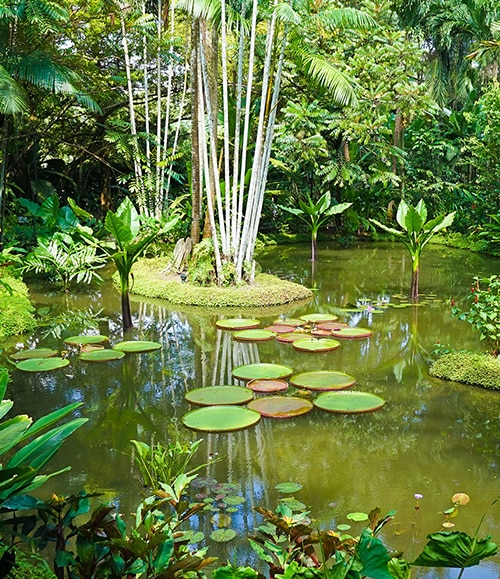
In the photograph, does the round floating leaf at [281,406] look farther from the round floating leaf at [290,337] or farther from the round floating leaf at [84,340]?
the round floating leaf at [84,340]

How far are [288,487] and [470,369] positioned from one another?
7.80 ft

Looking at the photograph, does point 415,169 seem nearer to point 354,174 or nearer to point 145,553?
point 354,174

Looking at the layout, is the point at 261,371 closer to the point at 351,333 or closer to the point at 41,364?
the point at 351,333

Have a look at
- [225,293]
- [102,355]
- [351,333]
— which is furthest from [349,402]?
[225,293]

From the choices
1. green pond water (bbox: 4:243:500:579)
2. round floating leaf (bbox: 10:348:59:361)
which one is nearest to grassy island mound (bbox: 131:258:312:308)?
green pond water (bbox: 4:243:500:579)

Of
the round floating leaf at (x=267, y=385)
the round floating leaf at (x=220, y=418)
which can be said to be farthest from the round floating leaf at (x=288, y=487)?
the round floating leaf at (x=267, y=385)

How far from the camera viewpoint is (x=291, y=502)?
2.90m

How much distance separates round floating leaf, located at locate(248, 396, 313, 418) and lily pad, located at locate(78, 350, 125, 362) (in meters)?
1.70

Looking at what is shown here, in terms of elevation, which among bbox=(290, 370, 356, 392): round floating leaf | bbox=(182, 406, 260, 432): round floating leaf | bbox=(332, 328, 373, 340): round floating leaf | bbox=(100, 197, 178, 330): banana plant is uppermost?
bbox=(100, 197, 178, 330): banana plant

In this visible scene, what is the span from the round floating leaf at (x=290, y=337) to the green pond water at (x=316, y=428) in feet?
0.26

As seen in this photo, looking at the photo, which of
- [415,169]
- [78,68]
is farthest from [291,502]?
[415,169]

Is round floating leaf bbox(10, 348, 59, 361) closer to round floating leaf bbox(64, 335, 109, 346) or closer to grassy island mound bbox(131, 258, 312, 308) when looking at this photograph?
round floating leaf bbox(64, 335, 109, 346)

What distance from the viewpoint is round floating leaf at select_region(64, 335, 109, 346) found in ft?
19.5

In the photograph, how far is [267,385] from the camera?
4.60 meters
